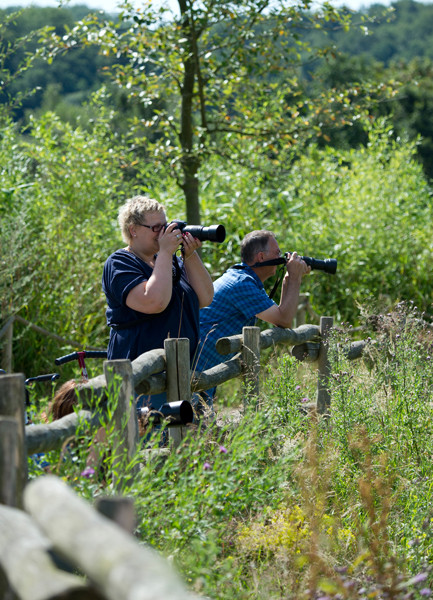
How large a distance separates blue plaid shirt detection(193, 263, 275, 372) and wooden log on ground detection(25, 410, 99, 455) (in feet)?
6.43

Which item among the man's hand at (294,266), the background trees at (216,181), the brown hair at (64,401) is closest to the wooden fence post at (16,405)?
the brown hair at (64,401)

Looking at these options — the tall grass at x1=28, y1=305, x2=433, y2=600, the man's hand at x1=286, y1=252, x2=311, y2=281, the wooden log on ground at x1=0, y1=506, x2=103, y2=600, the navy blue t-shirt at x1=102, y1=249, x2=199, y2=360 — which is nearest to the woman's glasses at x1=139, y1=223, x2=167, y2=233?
the navy blue t-shirt at x1=102, y1=249, x2=199, y2=360

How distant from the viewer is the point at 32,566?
1.49m

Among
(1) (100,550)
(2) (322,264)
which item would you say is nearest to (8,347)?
(2) (322,264)

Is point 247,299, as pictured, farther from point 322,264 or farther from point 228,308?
point 322,264

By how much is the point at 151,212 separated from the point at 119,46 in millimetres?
4433

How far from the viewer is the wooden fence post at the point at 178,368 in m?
3.41

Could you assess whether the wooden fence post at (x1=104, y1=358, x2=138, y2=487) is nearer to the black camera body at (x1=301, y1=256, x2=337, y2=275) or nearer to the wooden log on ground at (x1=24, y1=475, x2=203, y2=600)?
the wooden log on ground at (x1=24, y1=475, x2=203, y2=600)

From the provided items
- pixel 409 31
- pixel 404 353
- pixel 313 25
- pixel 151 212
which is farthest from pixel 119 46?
pixel 409 31

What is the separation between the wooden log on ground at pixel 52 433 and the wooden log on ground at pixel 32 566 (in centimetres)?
52

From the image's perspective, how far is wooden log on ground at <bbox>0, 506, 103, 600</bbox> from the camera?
1418 millimetres

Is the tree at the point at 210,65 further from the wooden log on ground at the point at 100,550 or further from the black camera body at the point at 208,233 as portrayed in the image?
the wooden log on ground at the point at 100,550

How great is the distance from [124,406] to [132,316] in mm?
1099

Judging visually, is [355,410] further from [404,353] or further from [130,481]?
[130,481]
